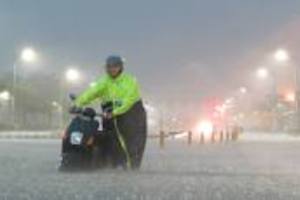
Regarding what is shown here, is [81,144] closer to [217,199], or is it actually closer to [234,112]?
[217,199]

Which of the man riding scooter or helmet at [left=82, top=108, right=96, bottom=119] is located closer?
helmet at [left=82, top=108, right=96, bottom=119]

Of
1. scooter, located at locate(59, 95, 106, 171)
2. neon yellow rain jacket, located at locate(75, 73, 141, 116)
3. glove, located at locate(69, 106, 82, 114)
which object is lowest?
scooter, located at locate(59, 95, 106, 171)

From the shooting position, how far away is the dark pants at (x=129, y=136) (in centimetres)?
1744

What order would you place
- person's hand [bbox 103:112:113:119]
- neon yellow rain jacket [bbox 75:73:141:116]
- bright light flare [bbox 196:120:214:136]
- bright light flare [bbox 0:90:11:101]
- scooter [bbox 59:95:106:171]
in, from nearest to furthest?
scooter [bbox 59:95:106:171], person's hand [bbox 103:112:113:119], neon yellow rain jacket [bbox 75:73:141:116], bright light flare [bbox 196:120:214:136], bright light flare [bbox 0:90:11:101]

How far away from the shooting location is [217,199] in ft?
35.9

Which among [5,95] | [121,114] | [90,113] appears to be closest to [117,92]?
[121,114]

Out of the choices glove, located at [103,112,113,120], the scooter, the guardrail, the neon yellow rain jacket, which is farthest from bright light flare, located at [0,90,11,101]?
the scooter

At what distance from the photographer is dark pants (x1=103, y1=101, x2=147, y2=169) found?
57.2 ft

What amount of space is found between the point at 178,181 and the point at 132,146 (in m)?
3.52

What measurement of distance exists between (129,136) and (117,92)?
821mm

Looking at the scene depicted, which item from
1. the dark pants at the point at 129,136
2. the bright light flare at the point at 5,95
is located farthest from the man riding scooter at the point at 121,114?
the bright light flare at the point at 5,95

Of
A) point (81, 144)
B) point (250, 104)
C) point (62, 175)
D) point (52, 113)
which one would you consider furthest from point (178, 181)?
point (250, 104)

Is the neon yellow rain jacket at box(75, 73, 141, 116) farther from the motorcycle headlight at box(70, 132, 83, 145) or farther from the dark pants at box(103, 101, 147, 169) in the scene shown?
the motorcycle headlight at box(70, 132, 83, 145)

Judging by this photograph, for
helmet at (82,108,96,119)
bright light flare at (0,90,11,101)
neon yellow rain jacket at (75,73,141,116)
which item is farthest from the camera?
bright light flare at (0,90,11,101)
